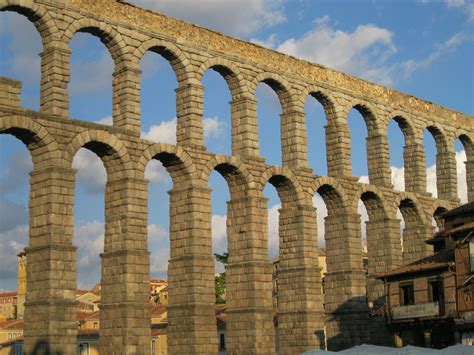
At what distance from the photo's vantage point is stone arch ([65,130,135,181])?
36906 mm

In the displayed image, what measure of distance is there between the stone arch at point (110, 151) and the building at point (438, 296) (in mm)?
14341

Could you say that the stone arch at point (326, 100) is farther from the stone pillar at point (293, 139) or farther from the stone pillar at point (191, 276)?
the stone pillar at point (191, 276)

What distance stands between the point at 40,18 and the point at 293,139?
16.9 metres

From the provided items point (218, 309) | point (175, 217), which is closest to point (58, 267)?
point (175, 217)

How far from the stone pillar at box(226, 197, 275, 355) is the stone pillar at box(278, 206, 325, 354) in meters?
2.81

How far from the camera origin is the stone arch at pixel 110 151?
1453 inches

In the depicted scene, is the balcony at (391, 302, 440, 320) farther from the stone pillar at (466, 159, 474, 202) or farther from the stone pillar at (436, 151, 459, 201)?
the stone pillar at (466, 159, 474, 202)

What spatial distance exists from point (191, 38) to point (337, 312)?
60.8ft

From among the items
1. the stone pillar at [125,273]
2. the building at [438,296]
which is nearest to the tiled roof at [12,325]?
the stone pillar at [125,273]

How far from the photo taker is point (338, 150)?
50156mm

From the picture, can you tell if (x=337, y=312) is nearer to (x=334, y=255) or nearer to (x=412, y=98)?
(x=334, y=255)

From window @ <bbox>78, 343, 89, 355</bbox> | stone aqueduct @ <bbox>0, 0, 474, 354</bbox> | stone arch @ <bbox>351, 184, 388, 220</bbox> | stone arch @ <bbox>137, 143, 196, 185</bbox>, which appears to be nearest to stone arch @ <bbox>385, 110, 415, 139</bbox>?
stone aqueduct @ <bbox>0, 0, 474, 354</bbox>

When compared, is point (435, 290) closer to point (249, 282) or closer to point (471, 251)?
point (471, 251)

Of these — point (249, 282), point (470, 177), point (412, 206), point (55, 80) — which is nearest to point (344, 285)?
point (249, 282)
